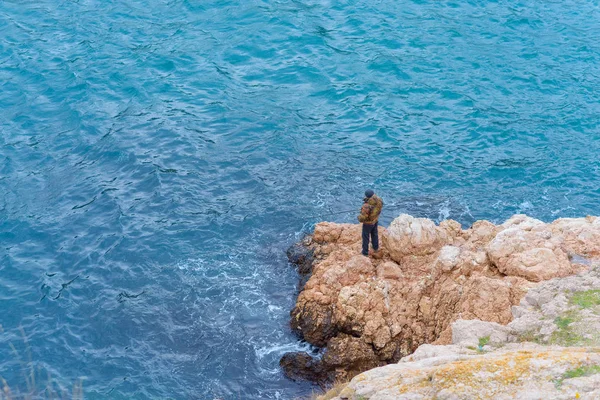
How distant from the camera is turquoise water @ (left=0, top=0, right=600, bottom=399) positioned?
22.2 metres

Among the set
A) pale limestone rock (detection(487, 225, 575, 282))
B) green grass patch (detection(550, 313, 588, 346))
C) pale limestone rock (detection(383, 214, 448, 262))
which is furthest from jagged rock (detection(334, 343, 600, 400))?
pale limestone rock (detection(383, 214, 448, 262))

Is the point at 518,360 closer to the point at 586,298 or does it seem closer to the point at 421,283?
the point at 586,298

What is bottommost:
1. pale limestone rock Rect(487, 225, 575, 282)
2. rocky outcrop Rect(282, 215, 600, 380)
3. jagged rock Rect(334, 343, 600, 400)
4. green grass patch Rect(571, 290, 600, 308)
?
rocky outcrop Rect(282, 215, 600, 380)

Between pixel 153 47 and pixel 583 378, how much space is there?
102 ft

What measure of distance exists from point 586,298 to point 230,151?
17836 mm

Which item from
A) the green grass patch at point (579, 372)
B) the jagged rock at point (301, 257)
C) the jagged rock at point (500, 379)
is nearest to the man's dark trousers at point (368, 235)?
the jagged rock at point (301, 257)

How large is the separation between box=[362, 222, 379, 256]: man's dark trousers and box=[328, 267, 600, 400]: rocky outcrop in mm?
5956

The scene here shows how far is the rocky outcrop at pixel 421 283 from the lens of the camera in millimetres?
19062

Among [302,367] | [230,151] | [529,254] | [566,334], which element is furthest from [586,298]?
[230,151]

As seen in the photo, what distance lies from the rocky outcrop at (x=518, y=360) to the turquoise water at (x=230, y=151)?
21.4ft

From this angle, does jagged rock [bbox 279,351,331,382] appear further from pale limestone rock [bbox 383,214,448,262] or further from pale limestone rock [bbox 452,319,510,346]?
pale limestone rock [bbox 452,319,510,346]

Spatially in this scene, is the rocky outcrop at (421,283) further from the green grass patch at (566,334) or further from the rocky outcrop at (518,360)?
the green grass patch at (566,334)

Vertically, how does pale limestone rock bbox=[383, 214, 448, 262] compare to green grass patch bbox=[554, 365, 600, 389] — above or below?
below

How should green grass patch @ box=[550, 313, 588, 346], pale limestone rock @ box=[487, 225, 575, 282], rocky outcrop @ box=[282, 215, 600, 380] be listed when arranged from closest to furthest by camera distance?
green grass patch @ box=[550, 313, 588, 346], pale limestone rock @ box=[487, 225, 575, 282], rocky outcrop @ box=[282, 215, 600, 380]
